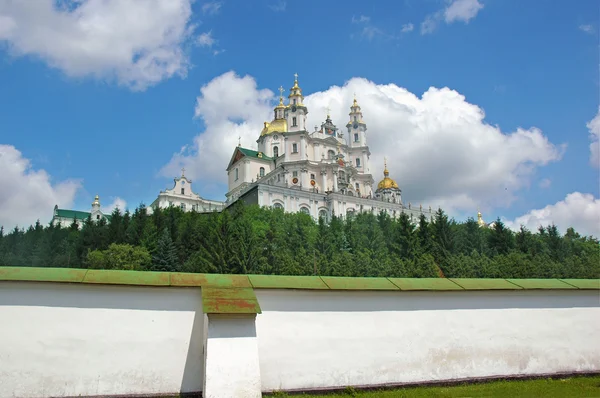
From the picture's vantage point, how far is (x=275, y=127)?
8988cm

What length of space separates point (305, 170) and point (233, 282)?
2779 inches

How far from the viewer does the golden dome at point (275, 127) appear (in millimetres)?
89250

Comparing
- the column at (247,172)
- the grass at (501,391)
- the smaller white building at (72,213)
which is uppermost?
the column at (247,172)

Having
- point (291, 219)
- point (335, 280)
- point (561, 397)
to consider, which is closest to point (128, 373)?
point (335, 280)

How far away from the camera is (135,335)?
886cm

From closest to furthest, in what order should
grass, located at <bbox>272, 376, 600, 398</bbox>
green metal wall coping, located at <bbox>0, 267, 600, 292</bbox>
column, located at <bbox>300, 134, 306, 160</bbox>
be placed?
green metal wall coping, located at <bbox>0, 267, 600, 292</bbox>, grass, located at <bbox>272, 376, 600, 398</bbox>, column, located at <bbox>300, 134, 306, 160</bbox>

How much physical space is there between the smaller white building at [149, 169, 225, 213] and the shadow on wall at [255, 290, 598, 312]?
78.1m

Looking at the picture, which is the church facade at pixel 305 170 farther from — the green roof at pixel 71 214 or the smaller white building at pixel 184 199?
the green roof at pixel 71 214

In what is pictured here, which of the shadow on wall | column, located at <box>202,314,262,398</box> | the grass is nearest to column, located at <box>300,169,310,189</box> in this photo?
the shadow on wall

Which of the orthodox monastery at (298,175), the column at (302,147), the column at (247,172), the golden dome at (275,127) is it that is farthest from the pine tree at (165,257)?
the golden dome at (275,127)

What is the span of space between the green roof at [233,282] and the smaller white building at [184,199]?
3066 inches

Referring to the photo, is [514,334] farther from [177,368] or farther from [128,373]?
[128,373]

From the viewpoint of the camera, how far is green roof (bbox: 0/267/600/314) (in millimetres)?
8586

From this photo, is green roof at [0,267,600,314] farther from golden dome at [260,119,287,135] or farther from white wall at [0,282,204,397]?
golden dome at [260,119,287,135]
